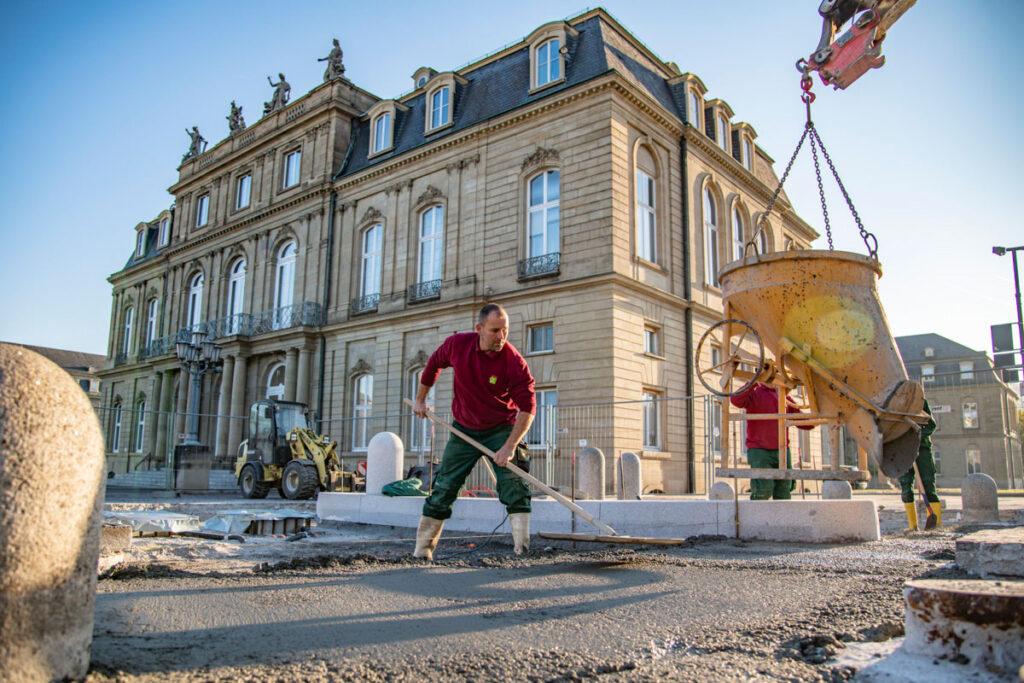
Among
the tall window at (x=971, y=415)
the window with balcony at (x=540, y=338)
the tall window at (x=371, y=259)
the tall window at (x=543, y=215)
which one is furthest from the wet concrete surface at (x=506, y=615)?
the tall window at (x=971, y=415)

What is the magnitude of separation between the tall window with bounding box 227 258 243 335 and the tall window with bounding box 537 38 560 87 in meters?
17.1

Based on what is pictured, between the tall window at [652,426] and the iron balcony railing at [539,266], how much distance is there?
177 inches

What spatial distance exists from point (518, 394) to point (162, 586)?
9.49 feet

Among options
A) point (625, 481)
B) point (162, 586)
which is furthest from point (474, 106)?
point (162, 586)

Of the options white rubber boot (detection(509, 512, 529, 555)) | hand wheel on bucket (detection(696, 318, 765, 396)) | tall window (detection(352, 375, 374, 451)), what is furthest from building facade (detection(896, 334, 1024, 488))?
white rubber boot (detection(509, 512, 529, 555))

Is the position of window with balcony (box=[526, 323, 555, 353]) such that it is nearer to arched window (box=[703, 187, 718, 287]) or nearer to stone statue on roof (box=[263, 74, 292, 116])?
arched window (box=[703, 187, 718, 287])

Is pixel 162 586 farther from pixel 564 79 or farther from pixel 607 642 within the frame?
pixel 564 79

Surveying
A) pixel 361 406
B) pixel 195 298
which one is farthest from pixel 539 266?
pixel 195 298

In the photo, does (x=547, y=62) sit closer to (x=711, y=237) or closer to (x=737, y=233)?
(x=711, y=237)

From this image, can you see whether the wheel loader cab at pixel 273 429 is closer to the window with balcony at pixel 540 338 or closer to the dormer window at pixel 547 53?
the window with balcony at pixel 540 338

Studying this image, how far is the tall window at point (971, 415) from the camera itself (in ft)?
169

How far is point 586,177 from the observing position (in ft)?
66.5

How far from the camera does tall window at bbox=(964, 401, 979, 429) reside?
169ft

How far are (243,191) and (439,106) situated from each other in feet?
43.2
